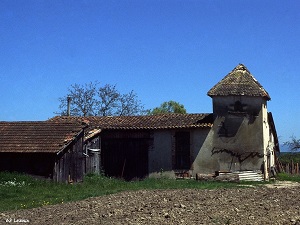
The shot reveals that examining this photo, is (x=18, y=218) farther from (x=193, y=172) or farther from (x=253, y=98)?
(x=253, y=98)

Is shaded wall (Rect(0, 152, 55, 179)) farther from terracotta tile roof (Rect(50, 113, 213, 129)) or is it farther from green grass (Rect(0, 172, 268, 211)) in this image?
terracotta tile roof (Rect(50, 113, 213, 129))

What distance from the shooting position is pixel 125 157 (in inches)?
1259

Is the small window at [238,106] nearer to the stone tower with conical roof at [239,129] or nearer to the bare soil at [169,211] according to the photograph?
the stone tower with conical roof at [239,129]

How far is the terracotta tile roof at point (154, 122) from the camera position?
31.5 meters

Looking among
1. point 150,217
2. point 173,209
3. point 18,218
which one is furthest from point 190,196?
point 18,218

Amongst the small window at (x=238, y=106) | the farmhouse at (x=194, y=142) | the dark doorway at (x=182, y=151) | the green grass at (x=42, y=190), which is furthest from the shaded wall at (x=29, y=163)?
the small window at (x=238, y=106)

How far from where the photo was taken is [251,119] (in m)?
31.4

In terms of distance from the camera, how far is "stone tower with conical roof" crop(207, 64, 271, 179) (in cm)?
3111

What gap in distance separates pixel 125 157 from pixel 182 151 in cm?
392

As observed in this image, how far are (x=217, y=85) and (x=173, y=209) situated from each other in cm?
1955

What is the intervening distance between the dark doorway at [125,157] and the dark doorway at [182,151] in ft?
6.71

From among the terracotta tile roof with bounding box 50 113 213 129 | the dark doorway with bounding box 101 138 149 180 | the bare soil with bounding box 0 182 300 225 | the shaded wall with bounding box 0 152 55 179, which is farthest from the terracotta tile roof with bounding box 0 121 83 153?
the bare soil with bounding box 0 182 300 225

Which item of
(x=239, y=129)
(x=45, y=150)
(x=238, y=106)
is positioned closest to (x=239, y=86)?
(x=238, y=106)

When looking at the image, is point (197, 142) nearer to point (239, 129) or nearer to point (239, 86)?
point (239, 129)
